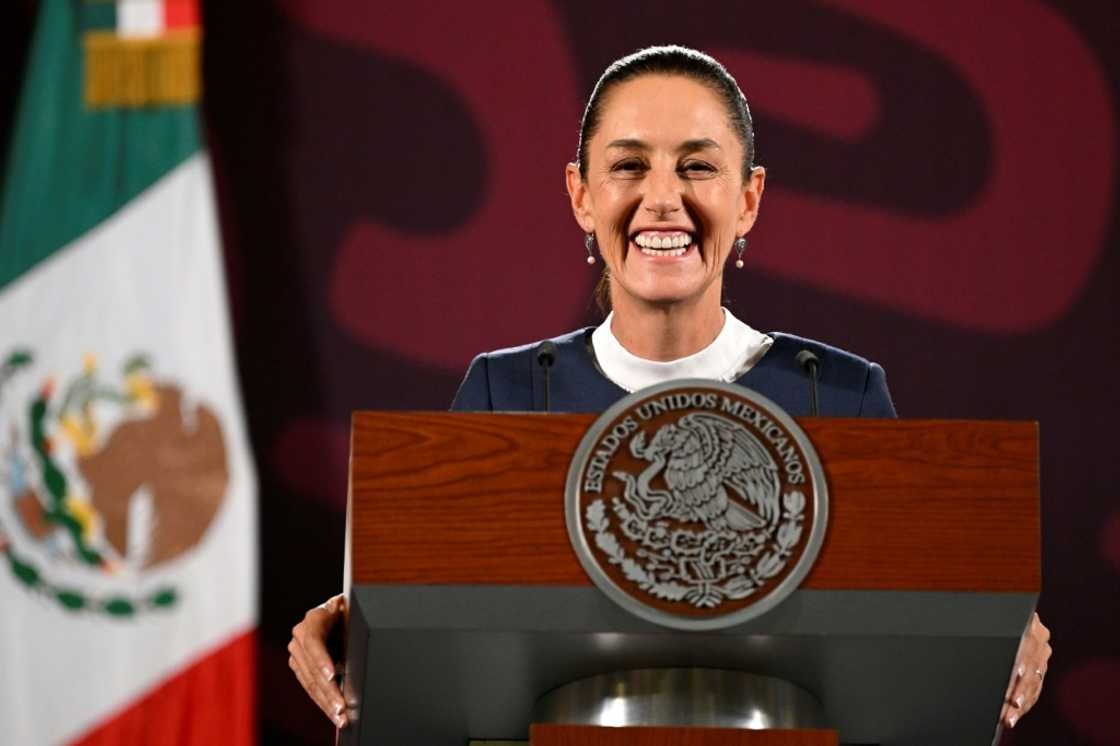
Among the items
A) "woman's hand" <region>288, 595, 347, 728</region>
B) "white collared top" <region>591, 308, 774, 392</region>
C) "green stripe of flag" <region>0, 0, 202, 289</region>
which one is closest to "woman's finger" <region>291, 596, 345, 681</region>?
"woman's hand" <region>288, 595, 347, 728</region>

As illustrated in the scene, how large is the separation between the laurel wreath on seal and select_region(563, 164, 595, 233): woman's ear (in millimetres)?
944

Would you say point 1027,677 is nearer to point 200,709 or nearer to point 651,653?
point 651,653

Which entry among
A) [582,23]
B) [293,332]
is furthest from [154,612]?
[582,23]

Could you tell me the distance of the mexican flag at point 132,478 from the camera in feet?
11.5

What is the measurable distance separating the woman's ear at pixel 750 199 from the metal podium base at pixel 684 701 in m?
0.95

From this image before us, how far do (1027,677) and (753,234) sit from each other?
7.32 ft

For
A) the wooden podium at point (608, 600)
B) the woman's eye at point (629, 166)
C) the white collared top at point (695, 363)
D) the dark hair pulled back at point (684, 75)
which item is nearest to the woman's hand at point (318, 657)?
the wooden podium at point (608, 600)

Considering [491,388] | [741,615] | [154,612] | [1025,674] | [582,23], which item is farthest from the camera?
[582,23]

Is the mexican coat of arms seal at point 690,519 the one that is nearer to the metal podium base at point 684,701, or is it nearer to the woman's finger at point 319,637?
the metal podium base at point 684,701

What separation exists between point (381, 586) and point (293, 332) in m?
2.41

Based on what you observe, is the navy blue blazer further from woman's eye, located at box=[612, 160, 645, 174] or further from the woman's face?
woman's eye, located at box=[612, 160, 645, 174]

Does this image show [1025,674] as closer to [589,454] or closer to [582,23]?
[589,454]

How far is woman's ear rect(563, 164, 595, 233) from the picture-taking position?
7.16 feet

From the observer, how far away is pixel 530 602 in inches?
49.6
